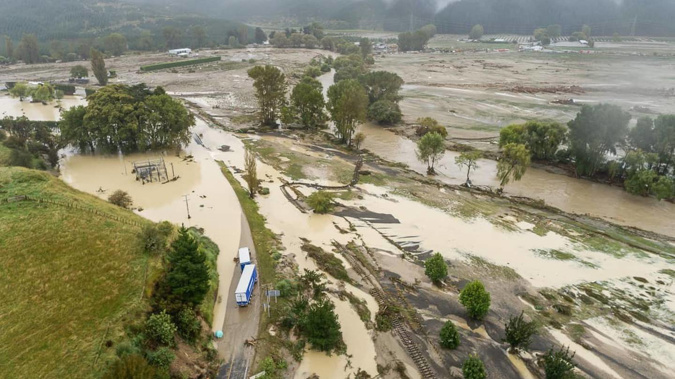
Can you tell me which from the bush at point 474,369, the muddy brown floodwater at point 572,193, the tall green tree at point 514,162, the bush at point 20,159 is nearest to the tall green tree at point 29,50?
the bush at point 20,159

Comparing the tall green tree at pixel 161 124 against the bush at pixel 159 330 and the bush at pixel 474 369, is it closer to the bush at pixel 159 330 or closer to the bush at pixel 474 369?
the bush at pixel 159 330

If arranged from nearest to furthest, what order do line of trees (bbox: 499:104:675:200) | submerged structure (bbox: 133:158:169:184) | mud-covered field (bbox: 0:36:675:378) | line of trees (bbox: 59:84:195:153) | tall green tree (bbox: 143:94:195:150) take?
mud-covered field (bbox: 0:36:675:378)
line of trees (bbox: 499:104:675:200)
submerged structure (bbox: 133:158:169:184)
line of trees (bbox: 59:84:195:153)
tall green tree (bbox: 143:94:195:150)

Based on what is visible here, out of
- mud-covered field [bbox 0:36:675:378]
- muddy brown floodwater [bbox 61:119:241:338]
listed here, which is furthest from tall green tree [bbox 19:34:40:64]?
muddy brown floodwater [bbox 61:119:241:338]

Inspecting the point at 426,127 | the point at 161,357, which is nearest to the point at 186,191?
the point at 161,357

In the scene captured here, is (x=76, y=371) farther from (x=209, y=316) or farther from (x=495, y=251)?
(x=495, y=251)

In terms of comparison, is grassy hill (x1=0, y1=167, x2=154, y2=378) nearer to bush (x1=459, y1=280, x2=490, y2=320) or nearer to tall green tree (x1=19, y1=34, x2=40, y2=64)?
bush (x1=459, y1=280, x2=490, y2=320)

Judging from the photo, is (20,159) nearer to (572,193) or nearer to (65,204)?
(65,204)
